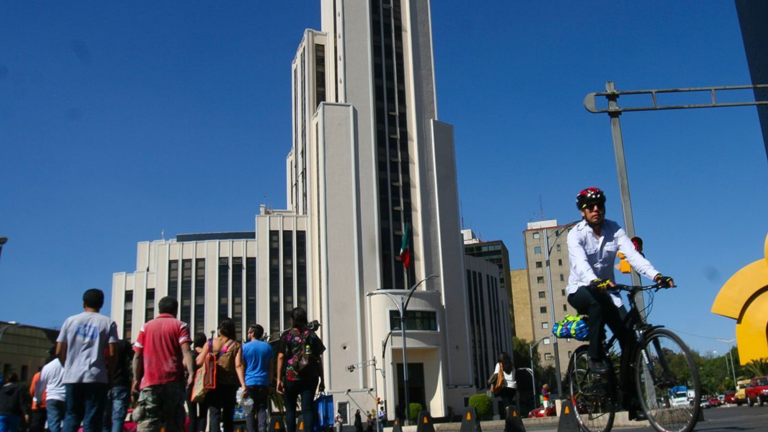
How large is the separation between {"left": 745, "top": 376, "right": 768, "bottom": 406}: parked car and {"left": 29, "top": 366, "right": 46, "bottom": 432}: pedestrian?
38.0 metres

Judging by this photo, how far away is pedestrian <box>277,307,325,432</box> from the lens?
8766mm

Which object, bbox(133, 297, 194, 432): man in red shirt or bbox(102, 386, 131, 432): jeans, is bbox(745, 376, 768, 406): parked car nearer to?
bbox(102, 386, 131, 432): jeans

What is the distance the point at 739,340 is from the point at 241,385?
41.5ft

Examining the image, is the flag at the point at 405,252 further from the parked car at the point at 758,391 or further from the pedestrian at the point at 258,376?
the pedestrian at the point at 258,376

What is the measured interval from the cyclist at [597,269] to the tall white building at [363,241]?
170ft

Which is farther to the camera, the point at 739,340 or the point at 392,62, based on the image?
the point at 392,62

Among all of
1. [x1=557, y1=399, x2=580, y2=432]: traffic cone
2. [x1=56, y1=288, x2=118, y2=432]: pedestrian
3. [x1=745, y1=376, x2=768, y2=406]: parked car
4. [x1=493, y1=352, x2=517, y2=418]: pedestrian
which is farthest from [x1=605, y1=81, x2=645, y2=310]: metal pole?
[x1=745, y1=376, x2=768, y2=406]: parked car

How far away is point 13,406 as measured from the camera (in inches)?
371

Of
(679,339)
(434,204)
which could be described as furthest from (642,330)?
(434,204)

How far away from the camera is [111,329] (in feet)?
23.5

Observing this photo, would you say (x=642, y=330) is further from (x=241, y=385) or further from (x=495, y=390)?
(x=495, y=390)

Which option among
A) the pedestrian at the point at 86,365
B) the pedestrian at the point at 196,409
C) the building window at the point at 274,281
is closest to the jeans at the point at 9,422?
the pedestrian at the point at 196,409

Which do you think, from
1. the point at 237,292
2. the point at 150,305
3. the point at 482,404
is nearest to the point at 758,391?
the point at 482,404

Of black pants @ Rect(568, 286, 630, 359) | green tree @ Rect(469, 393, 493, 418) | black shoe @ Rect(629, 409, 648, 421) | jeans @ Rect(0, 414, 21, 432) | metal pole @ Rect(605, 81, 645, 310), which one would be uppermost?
metal pole @ Rect(605, 81, 645, 310)
